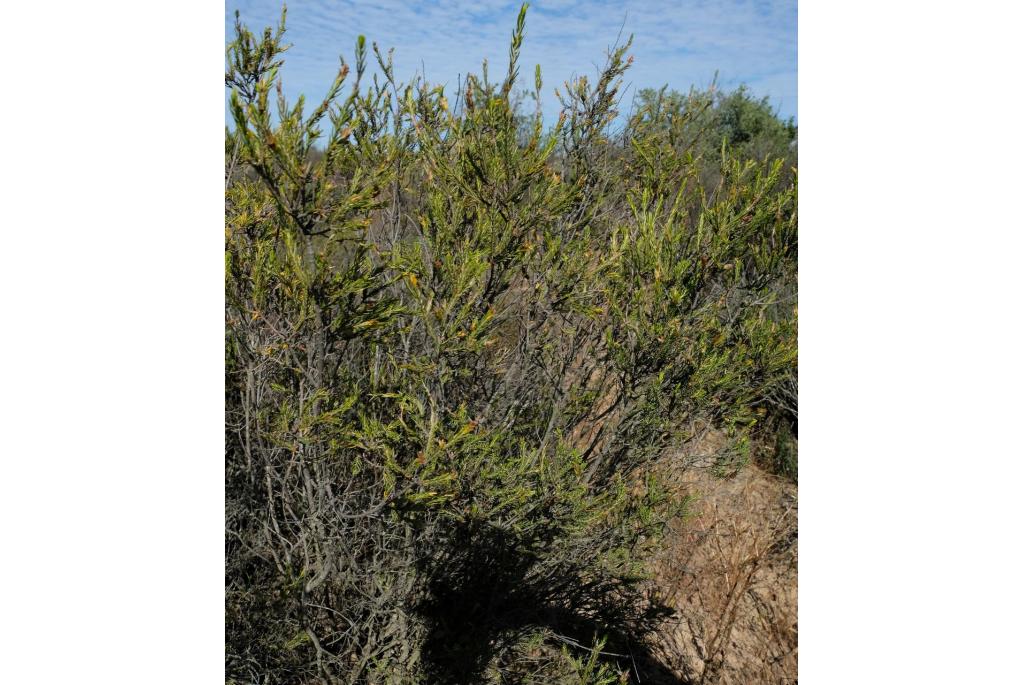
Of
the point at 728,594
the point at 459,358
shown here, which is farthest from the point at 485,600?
the point at 728,594

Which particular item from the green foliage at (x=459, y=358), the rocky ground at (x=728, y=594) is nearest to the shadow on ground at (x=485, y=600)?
the green foliage at (x=459, y=358)

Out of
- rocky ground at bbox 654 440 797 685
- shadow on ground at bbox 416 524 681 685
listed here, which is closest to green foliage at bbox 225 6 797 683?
shadow on ground at bbox 416 524 681 685

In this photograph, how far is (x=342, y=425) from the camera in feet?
5.70

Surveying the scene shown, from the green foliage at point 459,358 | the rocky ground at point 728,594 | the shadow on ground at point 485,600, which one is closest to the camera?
the green foliage at point 459,358

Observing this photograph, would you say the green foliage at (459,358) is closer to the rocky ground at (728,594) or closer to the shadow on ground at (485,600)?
the shadow on ground at (485,600)

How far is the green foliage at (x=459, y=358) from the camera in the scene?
1511 mm

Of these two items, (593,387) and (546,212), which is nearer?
(546,212)

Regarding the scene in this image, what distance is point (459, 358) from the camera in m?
1.92

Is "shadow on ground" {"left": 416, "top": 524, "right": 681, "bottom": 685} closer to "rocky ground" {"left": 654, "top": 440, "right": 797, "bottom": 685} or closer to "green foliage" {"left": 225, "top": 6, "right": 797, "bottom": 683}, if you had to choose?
"green foliage" {"left": 225, "top": 6, "right": 797, "bottom": 683}

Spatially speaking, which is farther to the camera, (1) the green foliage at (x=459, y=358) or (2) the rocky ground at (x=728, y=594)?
(2) the rocky ground at (x=728, y=594)

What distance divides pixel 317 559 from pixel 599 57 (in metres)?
1.95

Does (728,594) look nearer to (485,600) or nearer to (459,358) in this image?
(485,600)
